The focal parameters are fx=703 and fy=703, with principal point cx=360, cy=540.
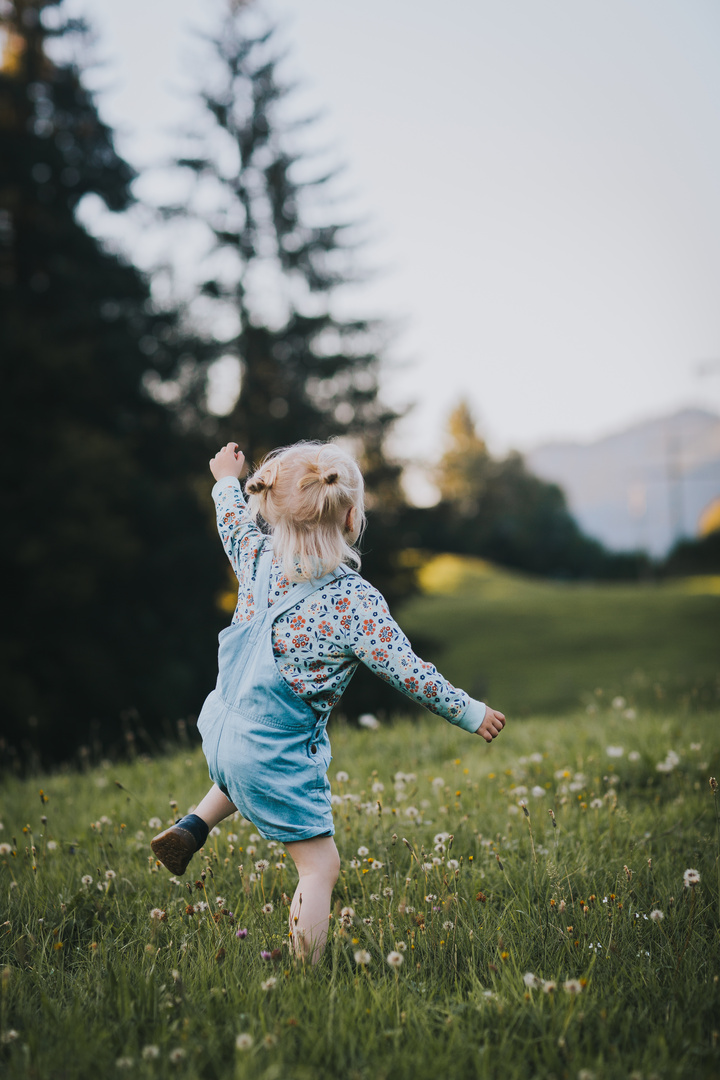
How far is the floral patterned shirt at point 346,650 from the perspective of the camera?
2342mm

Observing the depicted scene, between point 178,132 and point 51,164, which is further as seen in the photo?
point 178,132

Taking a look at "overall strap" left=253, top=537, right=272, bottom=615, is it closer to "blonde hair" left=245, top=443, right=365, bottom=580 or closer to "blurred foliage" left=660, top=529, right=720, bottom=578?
"blonde hair" left=245, top=443, right=365, bottom=580

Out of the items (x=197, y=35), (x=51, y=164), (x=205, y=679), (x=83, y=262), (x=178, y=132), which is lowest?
(x=205, y=679)

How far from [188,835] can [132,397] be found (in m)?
15.3

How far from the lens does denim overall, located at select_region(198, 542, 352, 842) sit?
92.7 inches

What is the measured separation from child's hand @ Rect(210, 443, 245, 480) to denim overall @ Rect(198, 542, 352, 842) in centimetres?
71

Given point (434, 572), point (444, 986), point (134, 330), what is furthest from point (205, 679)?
point (434, 572)

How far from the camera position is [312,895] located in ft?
7.61

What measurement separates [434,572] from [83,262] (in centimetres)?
2780

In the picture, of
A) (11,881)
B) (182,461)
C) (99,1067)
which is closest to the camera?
(99,1067)

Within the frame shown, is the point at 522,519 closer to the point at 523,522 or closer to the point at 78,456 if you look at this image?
the point at 523,522

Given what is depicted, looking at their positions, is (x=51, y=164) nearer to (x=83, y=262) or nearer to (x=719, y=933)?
(x=83, y=262)

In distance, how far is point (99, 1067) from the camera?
1693 millimetres

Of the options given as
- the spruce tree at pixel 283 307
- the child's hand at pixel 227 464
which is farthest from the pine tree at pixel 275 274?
the child's hand at pixel 227 464
